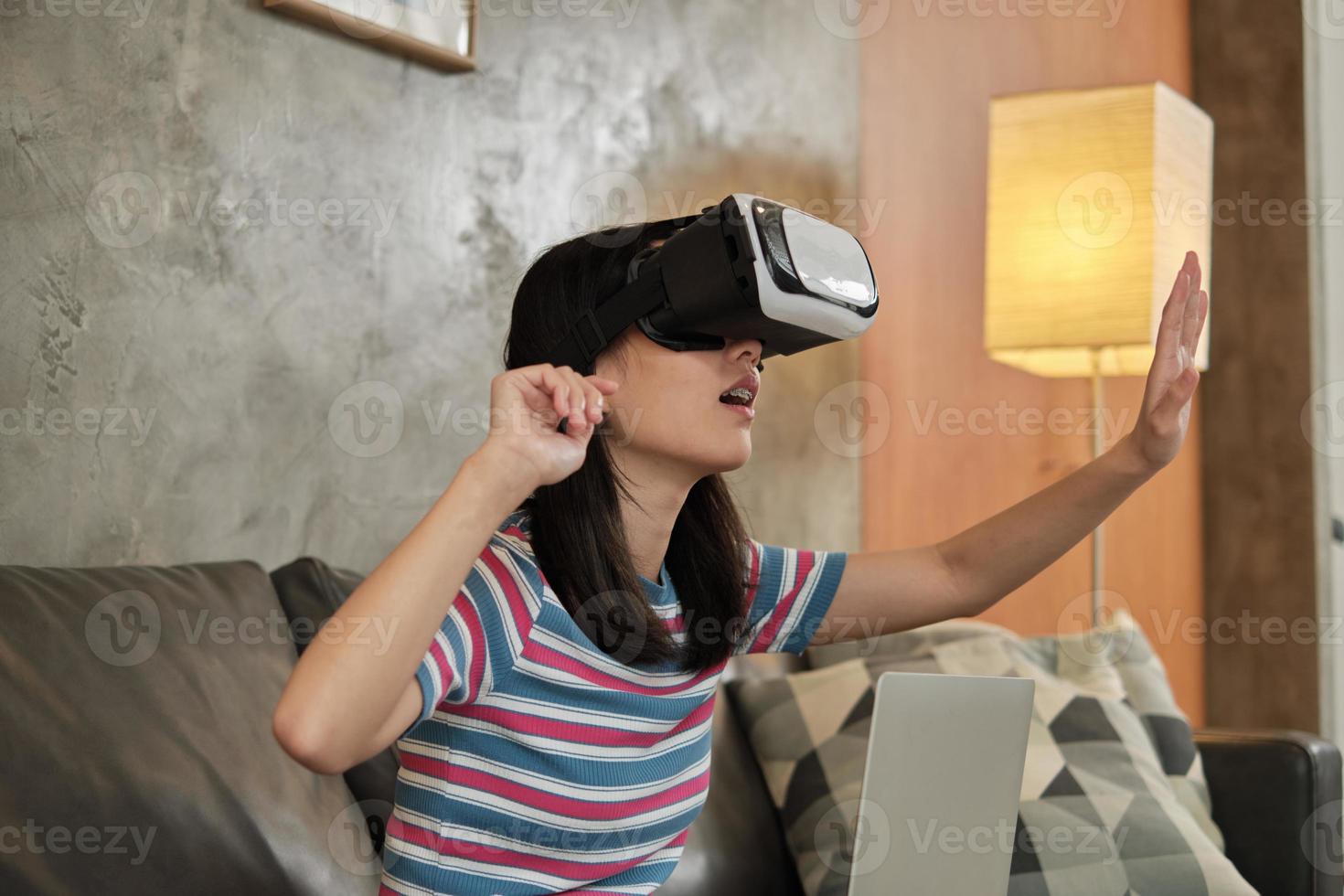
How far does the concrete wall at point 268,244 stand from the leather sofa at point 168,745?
0.66 ft

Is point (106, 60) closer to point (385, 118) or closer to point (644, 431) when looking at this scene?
point (385, 118)

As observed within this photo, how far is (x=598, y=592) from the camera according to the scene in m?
1.15

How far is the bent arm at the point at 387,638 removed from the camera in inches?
32.9

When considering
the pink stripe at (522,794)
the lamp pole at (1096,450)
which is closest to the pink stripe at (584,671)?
the pink stripe at (522,794)

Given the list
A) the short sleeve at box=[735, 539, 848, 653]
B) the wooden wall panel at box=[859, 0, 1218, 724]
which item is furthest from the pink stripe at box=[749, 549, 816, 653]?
the wooden wall panel at box=[859, 0, 1218, 724]

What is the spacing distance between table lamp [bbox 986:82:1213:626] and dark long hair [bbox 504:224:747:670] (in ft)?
4.58

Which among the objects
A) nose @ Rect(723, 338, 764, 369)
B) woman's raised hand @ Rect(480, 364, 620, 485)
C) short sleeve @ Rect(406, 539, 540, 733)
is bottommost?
short sleeve @ Rect(406, 539, 540, 733)

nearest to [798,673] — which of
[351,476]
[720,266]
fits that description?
[351,476]

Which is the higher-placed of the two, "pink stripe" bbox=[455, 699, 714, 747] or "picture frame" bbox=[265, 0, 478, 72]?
"picture frame" bbox=[265, 0, 478, 72]

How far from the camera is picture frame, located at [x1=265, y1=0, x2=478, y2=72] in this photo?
1.74 meters

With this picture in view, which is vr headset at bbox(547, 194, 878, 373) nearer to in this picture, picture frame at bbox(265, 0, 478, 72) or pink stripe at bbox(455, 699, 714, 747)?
pink stripe at bbox(455, 699, 714, 747)

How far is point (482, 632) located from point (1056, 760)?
1.07m

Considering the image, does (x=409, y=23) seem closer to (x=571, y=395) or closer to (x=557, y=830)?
(x=571, y=395)

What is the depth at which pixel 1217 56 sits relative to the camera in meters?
3.65
